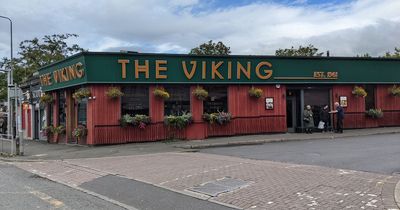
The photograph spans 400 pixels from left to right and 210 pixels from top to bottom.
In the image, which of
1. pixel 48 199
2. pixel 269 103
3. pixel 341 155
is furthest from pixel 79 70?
pixel 48 199

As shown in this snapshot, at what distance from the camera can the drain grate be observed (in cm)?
1007

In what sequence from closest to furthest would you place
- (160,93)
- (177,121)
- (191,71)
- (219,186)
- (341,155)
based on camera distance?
(219,186) < (341,155) < (160,93) < (177,121) < (191,71)

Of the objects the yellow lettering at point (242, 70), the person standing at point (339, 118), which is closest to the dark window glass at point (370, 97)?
the person standing at point (339, 118)

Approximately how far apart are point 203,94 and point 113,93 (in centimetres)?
438

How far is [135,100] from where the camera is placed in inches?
904

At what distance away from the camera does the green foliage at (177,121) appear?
2283cm

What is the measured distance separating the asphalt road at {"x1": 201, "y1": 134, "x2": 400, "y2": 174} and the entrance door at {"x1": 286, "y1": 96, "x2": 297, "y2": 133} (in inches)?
298

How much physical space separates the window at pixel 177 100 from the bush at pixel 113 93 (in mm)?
2414

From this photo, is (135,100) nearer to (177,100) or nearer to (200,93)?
(177,100)

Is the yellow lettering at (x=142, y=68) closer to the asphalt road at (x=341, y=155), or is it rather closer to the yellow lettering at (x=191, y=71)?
the yellow lettering at (x=191, y=71)

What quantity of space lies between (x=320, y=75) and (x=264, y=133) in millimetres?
4597

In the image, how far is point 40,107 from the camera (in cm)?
3009

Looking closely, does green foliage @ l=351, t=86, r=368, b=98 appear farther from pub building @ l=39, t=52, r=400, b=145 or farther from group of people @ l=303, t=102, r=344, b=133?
group of people @ l=303, t=102, r=344, b=133

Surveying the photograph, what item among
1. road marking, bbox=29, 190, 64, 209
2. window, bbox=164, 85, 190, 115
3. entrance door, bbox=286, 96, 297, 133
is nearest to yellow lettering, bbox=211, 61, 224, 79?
window, bbox=164, 85, 190, 115
